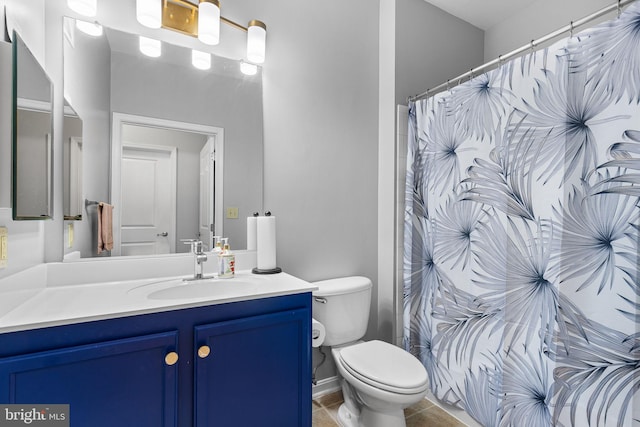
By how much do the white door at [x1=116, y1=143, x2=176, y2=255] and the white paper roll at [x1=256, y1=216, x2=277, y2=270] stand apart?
0.42m

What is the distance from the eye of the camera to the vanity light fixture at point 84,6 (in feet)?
4.21

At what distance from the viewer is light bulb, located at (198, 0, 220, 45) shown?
146 cm

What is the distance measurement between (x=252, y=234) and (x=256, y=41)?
103 cm

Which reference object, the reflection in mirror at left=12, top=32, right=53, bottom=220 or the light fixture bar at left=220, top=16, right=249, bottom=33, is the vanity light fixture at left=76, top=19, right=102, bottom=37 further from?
the light fixture bar at left=220, top=16, right=249, bottom=33

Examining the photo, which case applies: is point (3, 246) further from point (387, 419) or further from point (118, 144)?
point (387, 419)

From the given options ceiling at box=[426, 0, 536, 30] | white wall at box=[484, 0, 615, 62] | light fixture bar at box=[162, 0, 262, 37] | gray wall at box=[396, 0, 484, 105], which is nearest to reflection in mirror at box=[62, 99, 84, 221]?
light fixture bar at box=[162, 0, 262, 37]

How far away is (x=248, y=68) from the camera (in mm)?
1682

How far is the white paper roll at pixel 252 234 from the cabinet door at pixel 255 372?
524 mm

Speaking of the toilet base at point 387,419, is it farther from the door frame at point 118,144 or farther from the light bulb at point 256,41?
the light bulb at point 256,41

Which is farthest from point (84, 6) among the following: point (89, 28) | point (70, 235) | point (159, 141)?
point (70, 235)

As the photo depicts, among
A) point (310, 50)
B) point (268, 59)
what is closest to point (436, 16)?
point (310, 50)

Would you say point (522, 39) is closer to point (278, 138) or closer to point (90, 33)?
point (278, 138)

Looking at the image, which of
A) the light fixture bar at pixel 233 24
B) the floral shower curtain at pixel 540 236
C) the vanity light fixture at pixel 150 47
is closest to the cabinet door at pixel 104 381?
the vanity light fixture at pixel 150 47

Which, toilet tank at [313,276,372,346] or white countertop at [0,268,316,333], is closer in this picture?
white countertop at [0,268,316,333]
